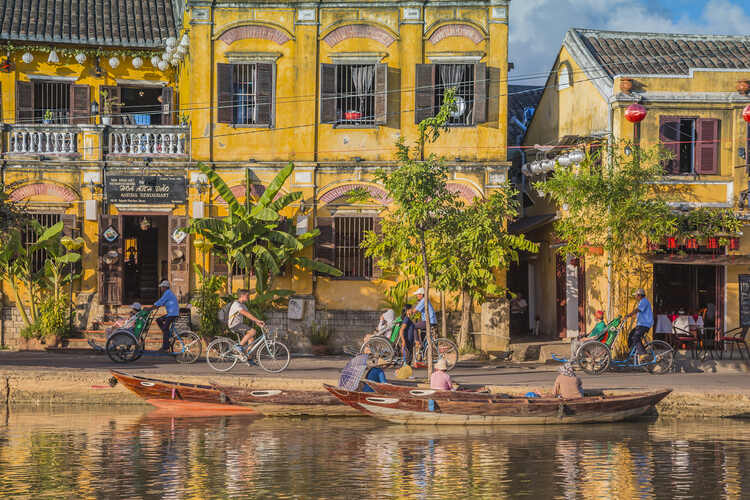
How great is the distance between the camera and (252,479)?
46.4 feet

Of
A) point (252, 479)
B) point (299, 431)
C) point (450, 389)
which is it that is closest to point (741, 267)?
point (450, 389)

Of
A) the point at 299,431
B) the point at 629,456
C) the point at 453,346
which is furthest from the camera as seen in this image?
the point at 453,346

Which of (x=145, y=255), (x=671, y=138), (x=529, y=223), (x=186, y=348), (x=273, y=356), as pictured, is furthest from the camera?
(x=145, y=255)

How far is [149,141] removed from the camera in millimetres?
27047

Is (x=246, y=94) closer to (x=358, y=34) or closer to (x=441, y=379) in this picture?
(x=358, y=34)

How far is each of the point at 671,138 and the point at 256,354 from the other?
35.8 feet

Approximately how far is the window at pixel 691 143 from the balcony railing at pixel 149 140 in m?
11.5

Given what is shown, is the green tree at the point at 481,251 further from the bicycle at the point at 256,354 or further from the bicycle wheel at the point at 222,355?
the bicycle wheel at the point at 222,355

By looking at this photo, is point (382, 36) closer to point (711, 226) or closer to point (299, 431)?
point (711, 226)

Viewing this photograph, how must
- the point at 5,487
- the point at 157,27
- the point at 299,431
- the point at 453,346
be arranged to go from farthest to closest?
the point at 157,27
the point at 453,346
the point at 299,431
the point at 5,487

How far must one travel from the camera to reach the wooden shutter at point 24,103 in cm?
2841

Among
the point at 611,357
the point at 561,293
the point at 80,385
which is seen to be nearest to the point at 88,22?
the point at 80,385

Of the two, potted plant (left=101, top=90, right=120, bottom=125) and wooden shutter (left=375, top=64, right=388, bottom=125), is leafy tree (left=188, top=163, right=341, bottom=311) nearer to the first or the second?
wooden shutter (left=375, top=64, right=388, bottom=125)

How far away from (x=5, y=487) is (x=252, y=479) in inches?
120
